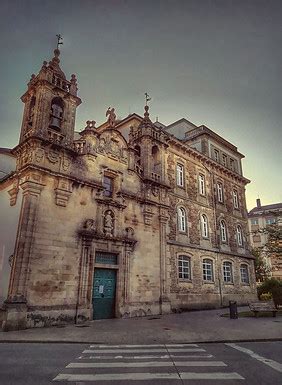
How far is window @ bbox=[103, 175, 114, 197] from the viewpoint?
16.0 meters

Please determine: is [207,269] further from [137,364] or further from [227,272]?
[137,364]

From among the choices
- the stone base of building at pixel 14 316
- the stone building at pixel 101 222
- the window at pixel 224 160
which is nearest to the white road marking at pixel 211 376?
the stone base of building at pixel 14 316

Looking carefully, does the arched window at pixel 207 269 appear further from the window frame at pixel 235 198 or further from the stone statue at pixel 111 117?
the stone statue at pixel 111 117

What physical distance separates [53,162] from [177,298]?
11.6 metres

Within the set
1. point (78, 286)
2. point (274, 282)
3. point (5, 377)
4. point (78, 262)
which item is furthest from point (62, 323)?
point (274, 282)

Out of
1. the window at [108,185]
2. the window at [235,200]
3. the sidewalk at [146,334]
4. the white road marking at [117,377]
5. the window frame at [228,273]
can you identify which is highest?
the window at [235,200]

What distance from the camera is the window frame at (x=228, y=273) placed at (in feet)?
72.8

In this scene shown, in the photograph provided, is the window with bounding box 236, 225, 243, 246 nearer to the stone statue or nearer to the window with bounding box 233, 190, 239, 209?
the window with bounding box 233, 190, 239, 209

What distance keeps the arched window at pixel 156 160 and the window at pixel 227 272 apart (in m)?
9.99

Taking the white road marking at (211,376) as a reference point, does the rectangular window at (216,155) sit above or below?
above

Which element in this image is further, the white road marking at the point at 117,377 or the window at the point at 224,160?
the window at the point at 224,160

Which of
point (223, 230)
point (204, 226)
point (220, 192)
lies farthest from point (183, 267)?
point (220, 192)

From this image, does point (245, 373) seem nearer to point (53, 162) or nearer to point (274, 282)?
point (53, 162)

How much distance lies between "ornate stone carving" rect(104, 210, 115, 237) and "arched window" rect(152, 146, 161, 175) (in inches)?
225
